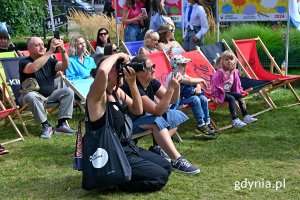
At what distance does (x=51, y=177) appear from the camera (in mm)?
5141

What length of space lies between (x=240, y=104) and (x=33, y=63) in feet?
8.40

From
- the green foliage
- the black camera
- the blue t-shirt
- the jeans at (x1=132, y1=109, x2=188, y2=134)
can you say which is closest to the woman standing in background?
the blue t-shirt

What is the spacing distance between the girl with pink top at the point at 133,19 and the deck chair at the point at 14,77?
8.57 feet

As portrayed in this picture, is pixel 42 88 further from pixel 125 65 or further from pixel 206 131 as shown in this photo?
pixel 125 65

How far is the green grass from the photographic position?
181 inches

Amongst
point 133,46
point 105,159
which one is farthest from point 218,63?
point 105,159

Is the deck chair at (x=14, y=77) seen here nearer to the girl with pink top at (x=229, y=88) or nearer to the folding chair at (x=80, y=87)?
the folding chair at (x=80, y=87)

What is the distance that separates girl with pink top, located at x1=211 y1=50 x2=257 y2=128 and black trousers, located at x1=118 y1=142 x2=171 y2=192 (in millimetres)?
2313

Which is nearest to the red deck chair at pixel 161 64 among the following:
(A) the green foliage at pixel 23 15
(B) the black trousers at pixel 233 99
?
(B) the black trousers at pixel 233 99

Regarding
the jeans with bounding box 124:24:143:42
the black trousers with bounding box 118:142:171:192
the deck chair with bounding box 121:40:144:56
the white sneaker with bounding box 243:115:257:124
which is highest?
the jeans with bounding box 124:24:143:42

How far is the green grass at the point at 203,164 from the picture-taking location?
4.61m

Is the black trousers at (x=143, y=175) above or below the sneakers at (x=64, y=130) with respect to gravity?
above

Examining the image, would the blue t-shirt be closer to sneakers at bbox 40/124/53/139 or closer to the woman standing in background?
sneakers at bbox 40/124/53/139

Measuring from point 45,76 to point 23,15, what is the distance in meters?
11.8
